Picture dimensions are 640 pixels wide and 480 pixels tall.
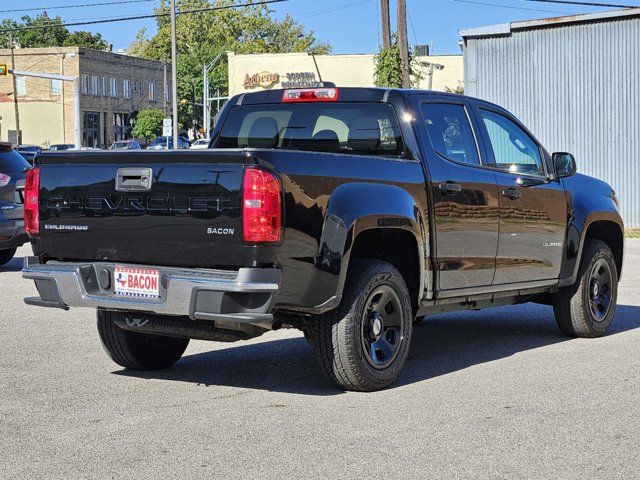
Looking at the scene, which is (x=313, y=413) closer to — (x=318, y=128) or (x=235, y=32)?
(x=318, y=128)

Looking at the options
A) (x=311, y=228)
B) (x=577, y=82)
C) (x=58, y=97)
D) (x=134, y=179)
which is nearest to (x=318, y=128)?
(x=311, y=228)

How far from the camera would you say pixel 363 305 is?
7.16m

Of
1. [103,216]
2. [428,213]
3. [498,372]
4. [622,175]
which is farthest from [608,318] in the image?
[622,175]

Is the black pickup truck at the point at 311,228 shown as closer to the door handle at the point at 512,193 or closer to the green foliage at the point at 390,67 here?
the door handle at the point at 512,193

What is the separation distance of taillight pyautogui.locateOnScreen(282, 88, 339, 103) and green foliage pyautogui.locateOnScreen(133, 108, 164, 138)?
300 ft

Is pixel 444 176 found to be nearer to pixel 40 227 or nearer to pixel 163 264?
pixel 163 264

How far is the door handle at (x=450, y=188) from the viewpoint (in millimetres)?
7953

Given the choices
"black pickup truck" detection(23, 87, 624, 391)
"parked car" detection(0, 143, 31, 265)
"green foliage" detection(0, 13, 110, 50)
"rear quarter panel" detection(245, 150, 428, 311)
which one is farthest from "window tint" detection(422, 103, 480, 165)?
"green foliage" detection(0, 13, 110, 50)

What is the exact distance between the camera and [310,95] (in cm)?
841

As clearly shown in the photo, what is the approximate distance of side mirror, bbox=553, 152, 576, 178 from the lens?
372 inches

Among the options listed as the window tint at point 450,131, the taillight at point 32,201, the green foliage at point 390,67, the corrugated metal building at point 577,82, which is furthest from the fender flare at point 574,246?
the green foliage at point 390,67

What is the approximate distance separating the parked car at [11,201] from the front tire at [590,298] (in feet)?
27.5

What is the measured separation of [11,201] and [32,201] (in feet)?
28.2

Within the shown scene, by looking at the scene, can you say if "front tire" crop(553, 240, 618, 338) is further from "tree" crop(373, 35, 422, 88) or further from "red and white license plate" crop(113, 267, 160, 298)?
"tree" crop(373, 35, 422, 88)
